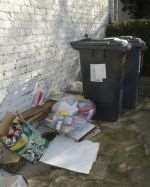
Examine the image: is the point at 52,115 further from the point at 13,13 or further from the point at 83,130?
the point at 13,13

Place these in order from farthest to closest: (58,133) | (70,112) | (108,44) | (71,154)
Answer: (108,44), (70,112), (58,133), (71,154)

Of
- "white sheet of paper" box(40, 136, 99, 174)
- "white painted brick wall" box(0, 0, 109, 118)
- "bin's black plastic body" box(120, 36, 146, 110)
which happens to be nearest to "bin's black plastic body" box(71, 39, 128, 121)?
"bin's black plastic body" box(120, 36, 146, 110)

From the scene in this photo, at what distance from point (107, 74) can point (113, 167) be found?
1.68m

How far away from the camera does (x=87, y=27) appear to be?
7086mm

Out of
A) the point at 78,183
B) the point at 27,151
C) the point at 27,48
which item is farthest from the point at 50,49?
the point at 78,183

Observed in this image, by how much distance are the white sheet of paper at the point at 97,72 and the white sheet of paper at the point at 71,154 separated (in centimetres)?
113

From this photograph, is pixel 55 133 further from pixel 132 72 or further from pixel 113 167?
pixel 132 72

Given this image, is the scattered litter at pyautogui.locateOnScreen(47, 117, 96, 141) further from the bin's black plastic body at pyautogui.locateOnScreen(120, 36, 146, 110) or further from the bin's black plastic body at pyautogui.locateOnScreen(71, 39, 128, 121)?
the bin's black plastic body at pyautogui.locateOnScreen(120, 36, 146, 110)

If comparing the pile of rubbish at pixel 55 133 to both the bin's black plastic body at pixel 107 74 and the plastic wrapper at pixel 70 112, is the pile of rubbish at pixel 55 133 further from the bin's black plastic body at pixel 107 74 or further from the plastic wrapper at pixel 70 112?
the bin's black plastic body at pixel 107 74

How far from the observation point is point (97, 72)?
16.6 ft

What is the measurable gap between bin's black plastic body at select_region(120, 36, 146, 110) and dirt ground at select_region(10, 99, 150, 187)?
3.05 feet

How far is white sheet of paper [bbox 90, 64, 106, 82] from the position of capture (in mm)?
5020

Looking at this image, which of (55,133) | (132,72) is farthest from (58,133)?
(132,72)

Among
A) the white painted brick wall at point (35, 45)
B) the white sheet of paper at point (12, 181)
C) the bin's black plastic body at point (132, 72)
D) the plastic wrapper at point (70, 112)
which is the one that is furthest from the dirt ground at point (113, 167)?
the white painted brick wall at point (35, 45)
